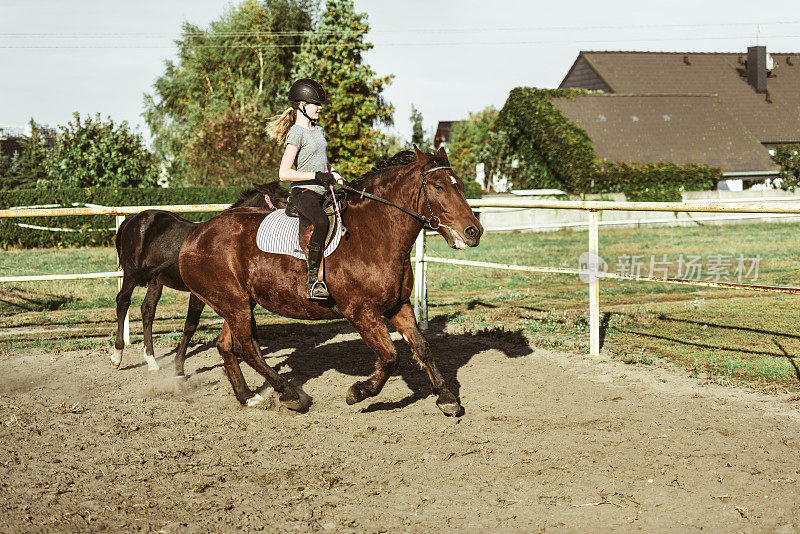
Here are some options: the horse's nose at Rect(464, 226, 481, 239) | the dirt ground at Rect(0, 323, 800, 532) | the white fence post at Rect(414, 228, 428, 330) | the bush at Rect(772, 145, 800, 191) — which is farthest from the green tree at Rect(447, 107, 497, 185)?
the horse's nose at Rect(464, 226, 481, 239)

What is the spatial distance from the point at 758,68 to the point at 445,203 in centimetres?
5202

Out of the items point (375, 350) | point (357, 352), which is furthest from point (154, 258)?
point (375, 350)

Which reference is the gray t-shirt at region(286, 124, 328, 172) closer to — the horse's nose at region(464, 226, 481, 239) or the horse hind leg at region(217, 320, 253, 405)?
the horse's nose at region(464, 226, 481, 239)

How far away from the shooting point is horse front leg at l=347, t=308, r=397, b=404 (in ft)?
19.0

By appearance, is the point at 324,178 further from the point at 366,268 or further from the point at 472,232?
the point at 472,232

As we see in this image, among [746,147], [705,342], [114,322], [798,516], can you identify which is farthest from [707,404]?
[746,147]

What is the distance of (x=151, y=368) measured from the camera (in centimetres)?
800

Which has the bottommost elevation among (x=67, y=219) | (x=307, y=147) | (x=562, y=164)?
(x=67, y=219)

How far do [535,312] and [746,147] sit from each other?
35.5 metres

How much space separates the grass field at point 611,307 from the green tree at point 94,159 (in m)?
9.98

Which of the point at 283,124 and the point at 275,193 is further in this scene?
the point at 275,193

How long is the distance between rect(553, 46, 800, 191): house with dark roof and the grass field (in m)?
18.4

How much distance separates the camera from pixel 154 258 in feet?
26.7

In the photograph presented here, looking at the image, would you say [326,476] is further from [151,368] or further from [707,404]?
[151,368]
